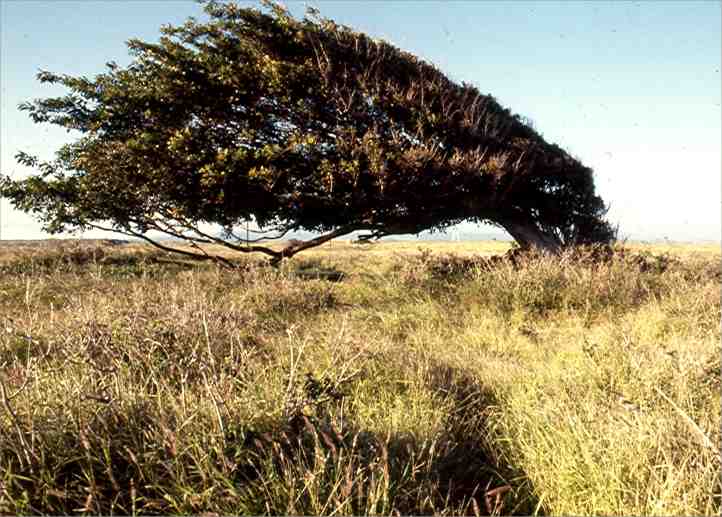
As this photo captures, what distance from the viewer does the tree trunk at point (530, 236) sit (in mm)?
11414

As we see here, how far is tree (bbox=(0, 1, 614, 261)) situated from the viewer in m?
8.51

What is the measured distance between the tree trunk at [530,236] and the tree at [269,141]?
1.67m

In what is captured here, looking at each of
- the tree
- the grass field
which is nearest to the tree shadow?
the grass field

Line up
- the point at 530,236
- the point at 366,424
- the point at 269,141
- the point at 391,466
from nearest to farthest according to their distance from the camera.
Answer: the point at 391,466
the point at 366,424
the point at 269,141
the point at 530,236

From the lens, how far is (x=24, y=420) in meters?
2.21

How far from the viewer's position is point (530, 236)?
11656 millimetres

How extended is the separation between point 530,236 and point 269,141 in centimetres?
730

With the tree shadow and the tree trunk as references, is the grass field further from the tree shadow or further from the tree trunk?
the tree trunk

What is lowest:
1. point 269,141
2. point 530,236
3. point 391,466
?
point 391,466

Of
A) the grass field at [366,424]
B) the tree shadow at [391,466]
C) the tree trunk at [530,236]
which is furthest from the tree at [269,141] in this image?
the tree shadow at [391,466]

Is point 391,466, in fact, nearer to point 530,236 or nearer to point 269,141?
point 269,141

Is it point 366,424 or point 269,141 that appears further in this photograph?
point 269,141

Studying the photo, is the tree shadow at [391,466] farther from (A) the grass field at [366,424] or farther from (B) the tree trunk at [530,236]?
(B) the tree trunk at [530,236]

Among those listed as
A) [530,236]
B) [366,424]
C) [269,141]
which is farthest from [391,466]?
[530,236]
